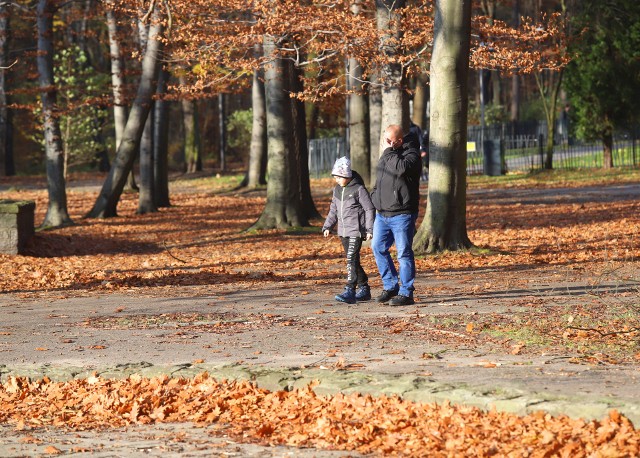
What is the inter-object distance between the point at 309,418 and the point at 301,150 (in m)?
17.3

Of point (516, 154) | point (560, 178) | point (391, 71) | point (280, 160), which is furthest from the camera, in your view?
point (516, 154)

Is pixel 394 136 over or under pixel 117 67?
under

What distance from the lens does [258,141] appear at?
1494 inches

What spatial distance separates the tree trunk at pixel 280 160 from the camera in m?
21.8

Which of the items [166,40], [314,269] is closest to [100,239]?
[166,40]

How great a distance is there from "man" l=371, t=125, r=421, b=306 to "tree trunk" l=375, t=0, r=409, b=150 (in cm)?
671

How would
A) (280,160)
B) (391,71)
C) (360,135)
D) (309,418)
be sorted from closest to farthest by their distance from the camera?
(309,418)
(391,71)
(280,160)
(360,135)

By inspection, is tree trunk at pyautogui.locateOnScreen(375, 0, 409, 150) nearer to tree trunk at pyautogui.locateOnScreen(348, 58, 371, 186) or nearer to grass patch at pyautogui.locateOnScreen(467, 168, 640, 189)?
tree trunk at pyautogui.locateOnScreen(348, 58, 371, 186)

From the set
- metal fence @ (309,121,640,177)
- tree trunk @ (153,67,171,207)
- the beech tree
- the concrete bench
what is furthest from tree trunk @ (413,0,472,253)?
metal fence @ (309,121,640,177)

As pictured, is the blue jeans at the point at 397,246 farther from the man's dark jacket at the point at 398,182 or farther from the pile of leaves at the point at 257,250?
the pile of leaves at the point at 257,250

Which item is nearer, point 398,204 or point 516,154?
point 398,204

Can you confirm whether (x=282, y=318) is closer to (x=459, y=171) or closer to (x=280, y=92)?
(x=459, y=171)

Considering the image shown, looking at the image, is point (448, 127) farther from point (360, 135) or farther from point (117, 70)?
point (117, 70)

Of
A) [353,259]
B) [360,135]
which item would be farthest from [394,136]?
[360,135]
